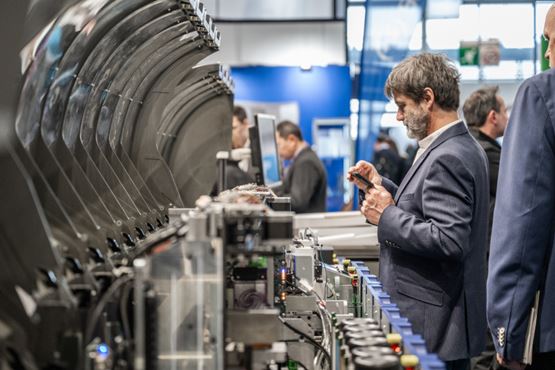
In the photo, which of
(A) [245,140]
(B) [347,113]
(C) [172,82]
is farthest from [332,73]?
(C) [172,82]

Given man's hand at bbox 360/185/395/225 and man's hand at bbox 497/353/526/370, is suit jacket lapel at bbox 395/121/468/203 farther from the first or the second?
man's hand at bbox 497/353/526/370

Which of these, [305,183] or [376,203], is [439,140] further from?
[305,183]

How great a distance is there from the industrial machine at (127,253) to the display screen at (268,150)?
201 centimetres

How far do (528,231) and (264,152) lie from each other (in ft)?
12.7

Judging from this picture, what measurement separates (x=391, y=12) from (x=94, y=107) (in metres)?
7.51

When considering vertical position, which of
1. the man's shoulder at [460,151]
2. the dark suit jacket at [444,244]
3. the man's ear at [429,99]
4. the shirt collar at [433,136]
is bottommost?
the dark suit jacket at [444,244]

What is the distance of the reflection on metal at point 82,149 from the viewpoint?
8.73ft

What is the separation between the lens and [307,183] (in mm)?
9227

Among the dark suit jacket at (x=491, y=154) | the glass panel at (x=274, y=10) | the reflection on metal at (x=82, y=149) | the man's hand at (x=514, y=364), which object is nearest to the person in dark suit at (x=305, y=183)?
the dark suit jacket at (x=491, y=154)

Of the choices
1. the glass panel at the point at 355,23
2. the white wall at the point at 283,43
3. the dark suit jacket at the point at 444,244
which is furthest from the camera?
the glass panel at the point at 355,23

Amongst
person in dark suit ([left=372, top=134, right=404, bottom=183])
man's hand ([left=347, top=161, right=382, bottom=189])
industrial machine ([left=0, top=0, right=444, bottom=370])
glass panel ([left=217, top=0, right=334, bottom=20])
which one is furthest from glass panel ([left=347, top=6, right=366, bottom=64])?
man's hand ([left=347, top=161, right=382, bottom=189])

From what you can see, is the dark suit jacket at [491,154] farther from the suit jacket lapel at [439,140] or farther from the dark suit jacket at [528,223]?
the dark suit jacket at [528,223]

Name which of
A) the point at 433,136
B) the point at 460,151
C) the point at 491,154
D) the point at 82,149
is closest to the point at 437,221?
the point at 460,151

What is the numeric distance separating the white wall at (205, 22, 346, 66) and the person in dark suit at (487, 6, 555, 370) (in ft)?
47.3
